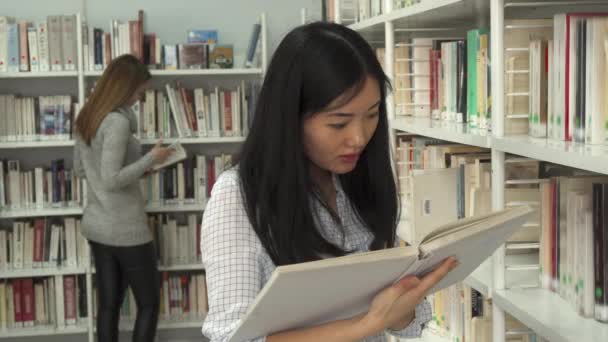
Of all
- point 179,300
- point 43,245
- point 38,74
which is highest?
point 38,74

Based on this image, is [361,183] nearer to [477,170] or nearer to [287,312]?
[287,312]

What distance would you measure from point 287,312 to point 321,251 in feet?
0.71

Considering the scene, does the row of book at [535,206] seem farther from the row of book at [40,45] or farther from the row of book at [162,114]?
the row of book at [40,45]

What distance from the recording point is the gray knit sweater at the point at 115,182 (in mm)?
3664

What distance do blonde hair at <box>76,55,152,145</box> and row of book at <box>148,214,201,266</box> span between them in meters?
0.95

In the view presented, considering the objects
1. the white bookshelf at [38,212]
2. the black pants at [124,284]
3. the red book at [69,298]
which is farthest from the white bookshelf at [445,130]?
the red book at [69,298]

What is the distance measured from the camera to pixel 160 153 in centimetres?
390


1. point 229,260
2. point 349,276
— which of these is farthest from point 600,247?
point 229,260

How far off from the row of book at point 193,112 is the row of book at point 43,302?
2.99ft

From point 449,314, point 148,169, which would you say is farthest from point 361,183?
point 148,169

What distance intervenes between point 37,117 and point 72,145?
241 mm

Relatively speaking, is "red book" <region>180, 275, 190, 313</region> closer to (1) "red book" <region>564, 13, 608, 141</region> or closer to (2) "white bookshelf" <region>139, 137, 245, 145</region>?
(2) "white bookshelf" <region>139, 137, 245, 145</region>

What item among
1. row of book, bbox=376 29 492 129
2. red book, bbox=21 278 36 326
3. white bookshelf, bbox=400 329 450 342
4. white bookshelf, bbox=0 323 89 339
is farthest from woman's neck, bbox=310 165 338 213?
red book, bbox=21 278 36 326

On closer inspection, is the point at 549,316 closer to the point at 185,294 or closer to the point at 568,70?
the point at 568,70
